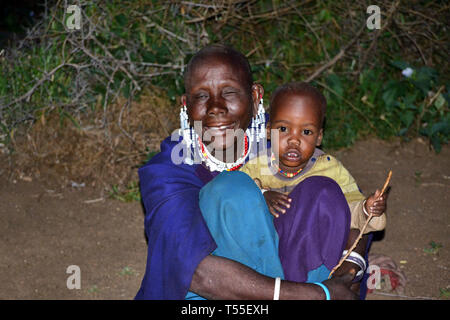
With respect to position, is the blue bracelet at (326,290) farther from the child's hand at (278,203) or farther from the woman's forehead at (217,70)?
the woman's forehead at (217,70)

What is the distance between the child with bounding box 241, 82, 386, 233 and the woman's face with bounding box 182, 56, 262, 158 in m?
0.17

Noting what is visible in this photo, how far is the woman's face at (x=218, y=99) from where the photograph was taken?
7.86 feet

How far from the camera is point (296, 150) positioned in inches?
96.1

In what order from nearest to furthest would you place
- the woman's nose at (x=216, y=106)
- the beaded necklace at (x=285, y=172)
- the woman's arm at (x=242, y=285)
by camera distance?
the woman's arm at (x=242, y=285) → the woman's nose at (x=216, y=106) → the beaded necklace at (x=285, y=172)

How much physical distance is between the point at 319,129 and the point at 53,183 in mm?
2712

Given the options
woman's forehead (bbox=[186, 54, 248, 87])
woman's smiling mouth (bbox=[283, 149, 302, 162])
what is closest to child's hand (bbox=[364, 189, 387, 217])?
woman's smiling mouth (bbox=[283, 149, 302, 162])

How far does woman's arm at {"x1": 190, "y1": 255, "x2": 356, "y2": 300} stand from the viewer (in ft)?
6.47

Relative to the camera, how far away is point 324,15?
5141mm

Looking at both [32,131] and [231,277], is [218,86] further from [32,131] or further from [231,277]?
[32,131]

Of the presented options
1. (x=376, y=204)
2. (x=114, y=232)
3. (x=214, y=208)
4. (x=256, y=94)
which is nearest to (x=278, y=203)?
(x=214, y=208)

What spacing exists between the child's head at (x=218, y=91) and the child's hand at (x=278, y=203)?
39cm

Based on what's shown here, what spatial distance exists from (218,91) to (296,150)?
0.44m

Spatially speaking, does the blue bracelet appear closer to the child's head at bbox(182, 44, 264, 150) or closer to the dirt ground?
the child's head at bbox(182, 44, 264, 150)

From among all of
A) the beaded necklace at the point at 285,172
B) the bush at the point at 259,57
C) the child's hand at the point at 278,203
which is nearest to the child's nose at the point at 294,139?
the beaded necklace at the point at 285,172
